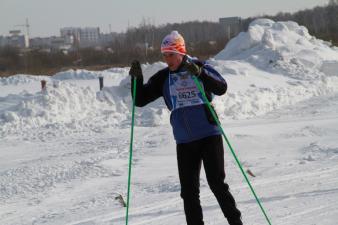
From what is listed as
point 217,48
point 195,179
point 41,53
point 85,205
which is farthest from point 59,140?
point 41,53

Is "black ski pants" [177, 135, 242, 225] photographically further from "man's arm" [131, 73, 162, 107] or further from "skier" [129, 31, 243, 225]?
"man's arm" [131, 73, 162, 107]

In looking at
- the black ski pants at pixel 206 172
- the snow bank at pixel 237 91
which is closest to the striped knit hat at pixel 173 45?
the black ski pants at pixel 206 172

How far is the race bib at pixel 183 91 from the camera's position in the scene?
382 centimetres

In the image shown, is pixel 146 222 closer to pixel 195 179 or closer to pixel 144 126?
pixel 195 179

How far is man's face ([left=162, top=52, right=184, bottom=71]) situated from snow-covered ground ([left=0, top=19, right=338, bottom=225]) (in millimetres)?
1860

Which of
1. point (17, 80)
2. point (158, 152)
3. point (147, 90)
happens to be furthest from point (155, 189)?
point (17, 80)

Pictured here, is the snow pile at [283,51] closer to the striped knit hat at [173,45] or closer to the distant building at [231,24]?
the striped knit hat at [173,45]

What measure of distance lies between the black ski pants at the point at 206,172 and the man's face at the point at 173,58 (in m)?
0.61

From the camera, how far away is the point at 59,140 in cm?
1135

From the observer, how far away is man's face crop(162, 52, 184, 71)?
12.4 ft

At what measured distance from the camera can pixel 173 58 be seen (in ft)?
→ 12.5

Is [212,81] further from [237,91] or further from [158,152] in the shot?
[237,91]

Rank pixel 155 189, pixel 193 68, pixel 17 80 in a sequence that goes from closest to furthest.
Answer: pixel 193 68 → pixel 155 189 → pixel 17 80

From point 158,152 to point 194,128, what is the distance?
5.66m
